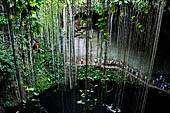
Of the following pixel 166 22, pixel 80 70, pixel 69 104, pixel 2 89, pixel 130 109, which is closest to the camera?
pixel 2 89

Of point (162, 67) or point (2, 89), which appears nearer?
point (2, 89)

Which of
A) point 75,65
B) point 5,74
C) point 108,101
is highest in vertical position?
point 75,65

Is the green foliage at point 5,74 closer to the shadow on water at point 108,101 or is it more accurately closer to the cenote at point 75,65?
the cenote at point 75,65

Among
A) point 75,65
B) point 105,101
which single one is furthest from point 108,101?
point 75,65

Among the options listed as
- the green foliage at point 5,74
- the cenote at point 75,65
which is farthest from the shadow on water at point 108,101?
the green foliage at point 5,74

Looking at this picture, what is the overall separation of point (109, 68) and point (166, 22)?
3.83 metres

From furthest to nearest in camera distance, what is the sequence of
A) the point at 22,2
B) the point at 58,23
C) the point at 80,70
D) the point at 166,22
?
the point at 80,70 → the point at 58,23 → the point at 166,22 → the point at 22,2

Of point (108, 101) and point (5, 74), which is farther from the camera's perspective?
point (108, 101)

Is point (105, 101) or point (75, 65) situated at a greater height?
point (75, 65)

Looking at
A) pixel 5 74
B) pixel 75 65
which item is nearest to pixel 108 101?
pixel 75 65

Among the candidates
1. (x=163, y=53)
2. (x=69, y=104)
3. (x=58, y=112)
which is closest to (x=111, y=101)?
(x=69, y=104)

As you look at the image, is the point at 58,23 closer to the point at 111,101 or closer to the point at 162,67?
the point at 111,101

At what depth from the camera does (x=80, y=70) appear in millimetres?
6988

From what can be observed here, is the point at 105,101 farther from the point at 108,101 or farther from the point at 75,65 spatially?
the point at 75,65
